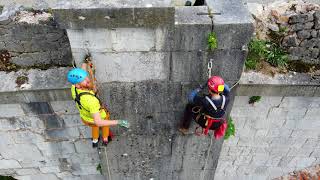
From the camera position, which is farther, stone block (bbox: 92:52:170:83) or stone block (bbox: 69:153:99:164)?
stone block (bbox: 69:153:99:164)

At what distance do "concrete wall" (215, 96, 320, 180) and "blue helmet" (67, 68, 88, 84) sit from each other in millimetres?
2640

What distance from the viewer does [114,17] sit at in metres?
4.01

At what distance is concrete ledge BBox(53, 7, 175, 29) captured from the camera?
3.94m

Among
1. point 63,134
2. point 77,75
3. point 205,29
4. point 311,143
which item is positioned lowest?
point 311,143

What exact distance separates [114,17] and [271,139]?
4219 millimetres

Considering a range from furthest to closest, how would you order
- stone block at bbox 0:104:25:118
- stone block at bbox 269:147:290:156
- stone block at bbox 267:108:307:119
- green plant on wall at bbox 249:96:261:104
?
stone block at bbox 269:147:290:156 → stone block at bbox 267:108:307:119 → green plant on wall at bbox 249:96:261:104 → stone block at bbox 0:104:25:118

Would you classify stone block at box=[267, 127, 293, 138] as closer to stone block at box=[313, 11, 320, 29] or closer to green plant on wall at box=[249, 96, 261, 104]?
green plant on wall at box=[249, 96, 261, 104]

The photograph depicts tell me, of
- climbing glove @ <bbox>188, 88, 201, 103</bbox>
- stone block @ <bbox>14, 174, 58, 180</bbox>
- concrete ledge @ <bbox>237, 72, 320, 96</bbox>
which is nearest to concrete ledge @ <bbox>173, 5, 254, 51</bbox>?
climbing glove @ <bbox>188, 88, 201, 103</bbox>

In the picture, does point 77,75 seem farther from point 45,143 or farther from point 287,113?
point 287,113

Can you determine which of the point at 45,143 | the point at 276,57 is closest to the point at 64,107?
the point at 45,143

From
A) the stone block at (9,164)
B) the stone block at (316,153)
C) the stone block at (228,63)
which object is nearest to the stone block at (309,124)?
the stone block at (316,153)

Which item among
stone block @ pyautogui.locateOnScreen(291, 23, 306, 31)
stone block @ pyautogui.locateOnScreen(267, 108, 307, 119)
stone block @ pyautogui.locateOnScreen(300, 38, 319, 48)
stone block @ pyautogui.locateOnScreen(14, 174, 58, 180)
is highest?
stone block @ pyautogui.locateOnScreen(291, 23, 306, 31)

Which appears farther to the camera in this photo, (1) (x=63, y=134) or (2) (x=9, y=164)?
(2) (x=9, y=164)

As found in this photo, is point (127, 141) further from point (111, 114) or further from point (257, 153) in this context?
point (257, 153)
